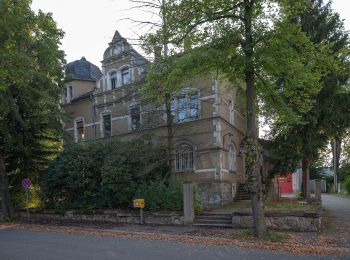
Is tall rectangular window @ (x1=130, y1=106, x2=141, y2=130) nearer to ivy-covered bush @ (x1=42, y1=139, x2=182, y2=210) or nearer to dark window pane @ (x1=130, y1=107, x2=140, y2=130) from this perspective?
dark window pane @ (x1=130, y1=107, x2=140, y2=130)

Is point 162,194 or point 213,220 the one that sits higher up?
point 162,194

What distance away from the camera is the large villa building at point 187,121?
85.3ft

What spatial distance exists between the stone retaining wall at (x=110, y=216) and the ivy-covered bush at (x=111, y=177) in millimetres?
483

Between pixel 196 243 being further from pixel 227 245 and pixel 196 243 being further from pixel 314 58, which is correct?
pixel 314 58

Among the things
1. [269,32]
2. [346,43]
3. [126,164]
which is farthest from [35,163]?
[346,43]

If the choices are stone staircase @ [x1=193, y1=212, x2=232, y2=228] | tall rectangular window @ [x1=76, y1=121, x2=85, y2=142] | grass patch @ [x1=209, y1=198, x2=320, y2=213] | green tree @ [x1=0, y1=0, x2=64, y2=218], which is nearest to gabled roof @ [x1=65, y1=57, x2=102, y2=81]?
tall rectangular window @ [x1=76, y1=121, x2=85, y2=142]

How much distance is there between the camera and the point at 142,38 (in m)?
16.8

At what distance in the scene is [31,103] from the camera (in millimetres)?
25547

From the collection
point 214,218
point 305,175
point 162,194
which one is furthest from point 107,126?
point 214,218

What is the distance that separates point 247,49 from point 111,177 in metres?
11.2

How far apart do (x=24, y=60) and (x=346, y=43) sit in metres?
19.1

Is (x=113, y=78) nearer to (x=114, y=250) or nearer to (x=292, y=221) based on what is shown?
(x=292, y=221)

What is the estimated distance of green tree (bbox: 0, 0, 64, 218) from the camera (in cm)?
2223

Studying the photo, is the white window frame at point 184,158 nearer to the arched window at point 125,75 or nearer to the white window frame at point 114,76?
the arched window at point 125,75
